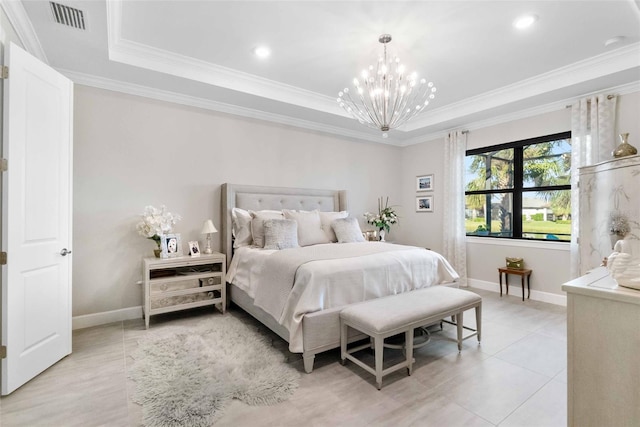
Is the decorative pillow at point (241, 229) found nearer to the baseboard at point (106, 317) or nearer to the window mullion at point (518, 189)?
the baseboard at point (106, 317)

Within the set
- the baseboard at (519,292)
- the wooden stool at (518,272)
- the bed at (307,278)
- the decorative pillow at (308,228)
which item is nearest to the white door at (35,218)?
the bed at (307,278)

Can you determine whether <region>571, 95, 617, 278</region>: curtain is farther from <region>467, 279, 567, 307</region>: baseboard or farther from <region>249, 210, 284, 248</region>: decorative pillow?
<region>249, 210, 284, 248</region>: decorative pillow

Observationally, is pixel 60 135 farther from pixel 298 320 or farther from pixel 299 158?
pixel 299 158

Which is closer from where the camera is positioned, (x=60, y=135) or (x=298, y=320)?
(x=298, y=320)

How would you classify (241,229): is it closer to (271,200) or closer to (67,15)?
(271,200)

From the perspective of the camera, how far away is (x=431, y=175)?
17.8ft

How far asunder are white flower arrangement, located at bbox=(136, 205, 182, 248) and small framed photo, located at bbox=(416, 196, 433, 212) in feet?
13.7

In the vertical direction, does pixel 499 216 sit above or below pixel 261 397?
above

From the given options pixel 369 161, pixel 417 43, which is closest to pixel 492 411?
pixel 417 43

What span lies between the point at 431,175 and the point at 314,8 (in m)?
3.79

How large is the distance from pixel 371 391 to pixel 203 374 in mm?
1209

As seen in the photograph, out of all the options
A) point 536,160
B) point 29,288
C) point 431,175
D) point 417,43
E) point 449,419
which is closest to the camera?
point 449,419

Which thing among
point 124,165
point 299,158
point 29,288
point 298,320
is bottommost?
point 298,320

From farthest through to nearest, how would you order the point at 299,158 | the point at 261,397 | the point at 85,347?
the point at 299,158
the point at 85,347
the point at 261,397
